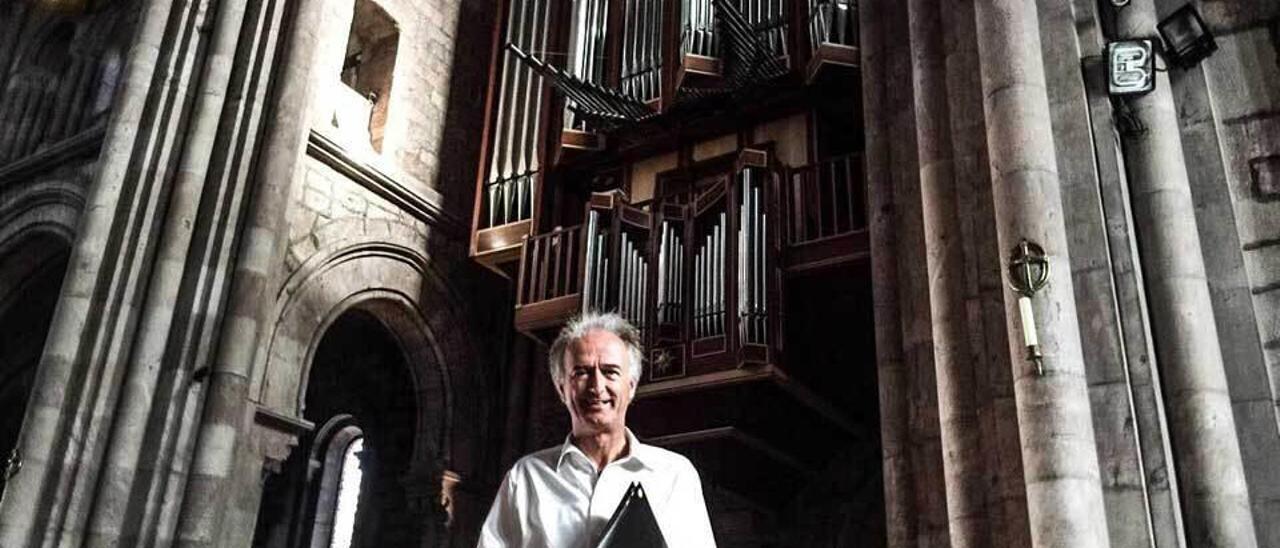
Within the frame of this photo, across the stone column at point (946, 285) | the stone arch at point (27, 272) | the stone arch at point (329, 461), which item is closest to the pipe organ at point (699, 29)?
the stone column at point (946, 285)

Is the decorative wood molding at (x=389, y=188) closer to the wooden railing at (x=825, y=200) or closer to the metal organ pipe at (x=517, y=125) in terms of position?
the metal organ pipe at (x=517, y=125)

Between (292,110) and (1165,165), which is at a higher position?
(292,110)

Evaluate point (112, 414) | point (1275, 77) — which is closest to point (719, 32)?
point (1275, 77)

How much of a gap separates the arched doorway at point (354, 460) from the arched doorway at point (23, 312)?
108 inches

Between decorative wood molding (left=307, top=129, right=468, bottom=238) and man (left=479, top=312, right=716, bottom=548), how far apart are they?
22.5ft

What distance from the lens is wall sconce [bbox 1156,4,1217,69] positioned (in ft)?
17.7

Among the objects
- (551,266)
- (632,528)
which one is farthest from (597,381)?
(551,266)

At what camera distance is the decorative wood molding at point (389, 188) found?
897 centimetres

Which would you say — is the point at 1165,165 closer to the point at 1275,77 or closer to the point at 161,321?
the point at 1275,77

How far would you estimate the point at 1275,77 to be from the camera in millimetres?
5523

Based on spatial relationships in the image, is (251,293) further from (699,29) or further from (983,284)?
(983,284)

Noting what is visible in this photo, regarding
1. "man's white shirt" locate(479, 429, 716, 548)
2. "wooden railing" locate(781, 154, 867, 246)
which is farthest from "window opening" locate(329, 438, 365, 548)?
"man's white shirt" locate(479, 429, 716, 548)

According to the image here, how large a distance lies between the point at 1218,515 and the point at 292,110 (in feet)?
22.5

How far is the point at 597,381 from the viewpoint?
2.49 meters
